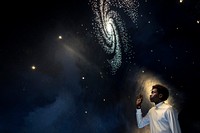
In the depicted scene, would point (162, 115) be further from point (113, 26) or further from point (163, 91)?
point (113, 26)

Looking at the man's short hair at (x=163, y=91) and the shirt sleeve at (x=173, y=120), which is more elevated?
the man's short hair at (x=163, y=91)

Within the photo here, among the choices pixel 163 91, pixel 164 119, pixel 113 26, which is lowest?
pixel 164 119

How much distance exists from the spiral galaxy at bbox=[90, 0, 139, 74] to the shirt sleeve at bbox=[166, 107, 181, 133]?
3163mm

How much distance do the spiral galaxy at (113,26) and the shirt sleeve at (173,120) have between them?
3.16 meters

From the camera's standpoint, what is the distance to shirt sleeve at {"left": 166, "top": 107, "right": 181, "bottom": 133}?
4746 mm

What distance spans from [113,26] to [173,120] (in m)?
5.09

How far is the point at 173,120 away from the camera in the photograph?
480cm

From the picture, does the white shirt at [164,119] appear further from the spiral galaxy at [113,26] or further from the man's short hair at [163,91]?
the spiral galaxy at [113,26]

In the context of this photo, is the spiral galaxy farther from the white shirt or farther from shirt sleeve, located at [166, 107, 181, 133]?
shirt sleeve, located at [166, 107, 181, 133]

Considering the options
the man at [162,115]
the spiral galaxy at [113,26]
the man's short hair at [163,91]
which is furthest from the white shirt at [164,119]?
the spiral galaxy at [113,26]

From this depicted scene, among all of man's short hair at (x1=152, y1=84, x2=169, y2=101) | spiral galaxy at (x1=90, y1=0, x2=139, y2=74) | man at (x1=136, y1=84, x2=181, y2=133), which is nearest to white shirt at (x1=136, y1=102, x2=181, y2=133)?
man at (x1=136, y1=84, x2=181, y2=133)

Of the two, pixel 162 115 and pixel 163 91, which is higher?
pixel 163 91

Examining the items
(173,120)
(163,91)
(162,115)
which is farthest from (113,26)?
(173,120)

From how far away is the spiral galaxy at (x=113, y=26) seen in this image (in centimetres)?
791
